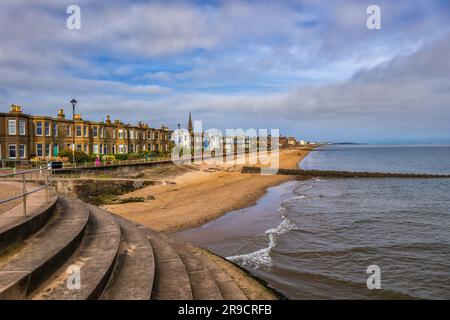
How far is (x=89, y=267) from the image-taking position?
483 centimetres

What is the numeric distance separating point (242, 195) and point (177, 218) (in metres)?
10.4

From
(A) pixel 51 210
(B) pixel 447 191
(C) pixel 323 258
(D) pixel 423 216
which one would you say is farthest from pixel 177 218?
(B) pixel 447 191

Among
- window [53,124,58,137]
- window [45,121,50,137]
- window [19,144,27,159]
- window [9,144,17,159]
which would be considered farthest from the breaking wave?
window [53,124,58,137]

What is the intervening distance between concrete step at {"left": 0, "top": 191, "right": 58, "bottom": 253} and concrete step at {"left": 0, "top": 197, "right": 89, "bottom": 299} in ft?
0.45

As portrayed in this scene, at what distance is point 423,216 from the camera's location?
743 inches

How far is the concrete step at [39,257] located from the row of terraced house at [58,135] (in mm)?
34741

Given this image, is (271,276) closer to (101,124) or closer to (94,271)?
(94,271)

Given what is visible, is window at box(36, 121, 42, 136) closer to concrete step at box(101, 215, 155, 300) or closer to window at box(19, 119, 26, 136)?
window at box(19, 119, 26, 136)

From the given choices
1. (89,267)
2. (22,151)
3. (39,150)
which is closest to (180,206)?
(89,267)

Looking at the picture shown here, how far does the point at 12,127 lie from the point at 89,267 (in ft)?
124

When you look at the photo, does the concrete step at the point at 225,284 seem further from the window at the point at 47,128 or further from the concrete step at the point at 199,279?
the window at the point at 47,128

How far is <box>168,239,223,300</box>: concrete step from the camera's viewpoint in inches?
210

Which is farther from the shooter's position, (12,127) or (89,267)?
(12,127)

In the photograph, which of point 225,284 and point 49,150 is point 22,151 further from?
point 225,284
